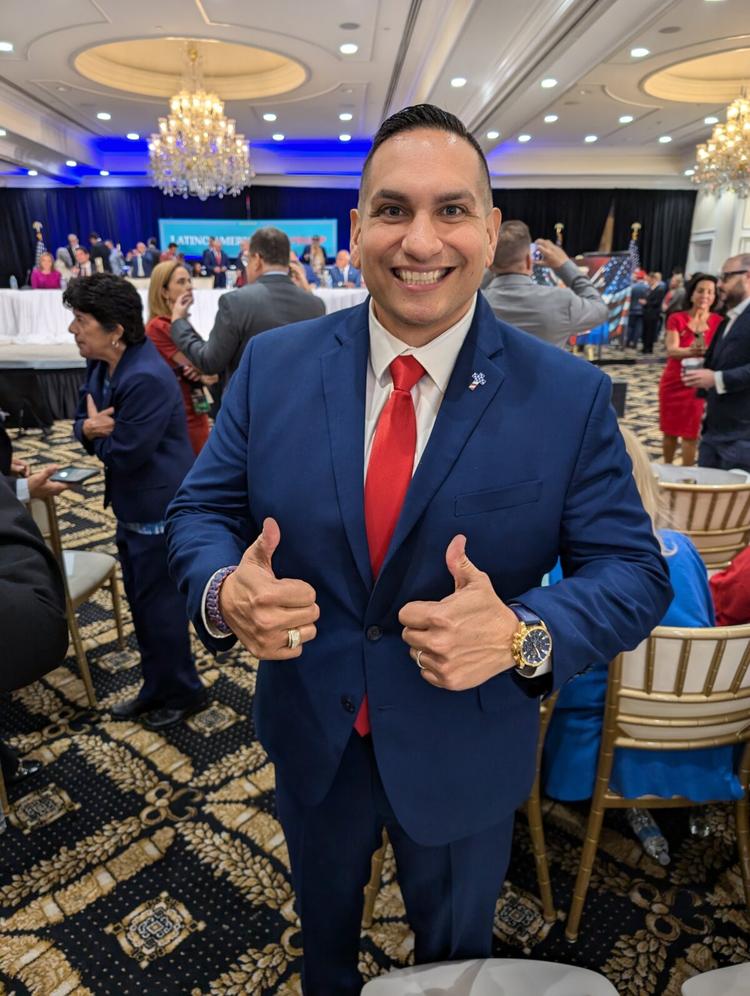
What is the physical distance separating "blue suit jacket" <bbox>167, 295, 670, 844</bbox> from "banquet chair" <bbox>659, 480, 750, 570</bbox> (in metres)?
1.55

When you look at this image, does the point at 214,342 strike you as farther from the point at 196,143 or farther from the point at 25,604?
the point at 196,143

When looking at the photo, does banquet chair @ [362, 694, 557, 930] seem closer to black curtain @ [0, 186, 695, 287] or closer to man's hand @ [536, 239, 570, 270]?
man's hand @ [536, 239, 570, 270]

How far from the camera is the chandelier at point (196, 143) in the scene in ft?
29.0

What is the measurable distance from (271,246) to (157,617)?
1668 millimetres

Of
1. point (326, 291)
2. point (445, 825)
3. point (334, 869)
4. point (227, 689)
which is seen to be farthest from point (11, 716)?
point (326, 291)

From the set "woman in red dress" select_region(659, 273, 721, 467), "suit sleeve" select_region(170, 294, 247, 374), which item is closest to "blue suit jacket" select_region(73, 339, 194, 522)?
"suit sleeve" select_region(170, 294, 247, 374)

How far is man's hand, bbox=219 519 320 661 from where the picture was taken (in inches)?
32.4

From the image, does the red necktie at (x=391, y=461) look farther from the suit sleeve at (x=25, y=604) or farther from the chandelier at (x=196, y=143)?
the chandelier at (x=196, y=143)

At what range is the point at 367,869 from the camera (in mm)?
1196

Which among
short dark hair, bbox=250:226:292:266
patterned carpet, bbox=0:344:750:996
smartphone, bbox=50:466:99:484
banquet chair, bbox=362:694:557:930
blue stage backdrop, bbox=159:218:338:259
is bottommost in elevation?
patterned carpet, bbox=0:344:750:996

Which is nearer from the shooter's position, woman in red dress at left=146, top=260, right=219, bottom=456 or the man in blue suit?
the man in blue suit

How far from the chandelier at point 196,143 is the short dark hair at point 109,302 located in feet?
26.1

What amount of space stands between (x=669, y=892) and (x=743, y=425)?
8.44 ft

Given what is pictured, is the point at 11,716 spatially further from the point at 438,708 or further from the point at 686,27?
the point at 686,27
